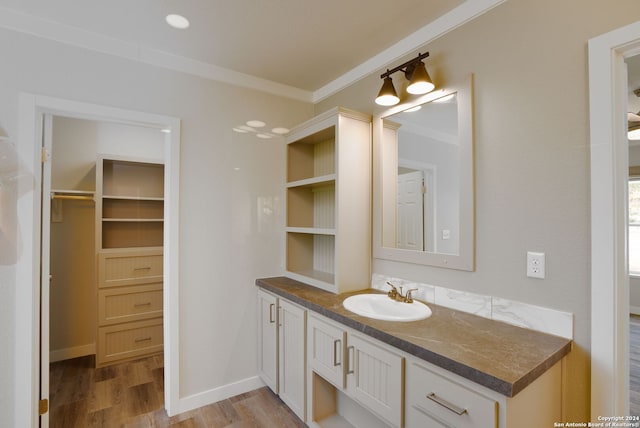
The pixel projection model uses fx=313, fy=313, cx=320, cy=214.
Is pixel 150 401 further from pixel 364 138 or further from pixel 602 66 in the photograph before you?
pixel 602 66

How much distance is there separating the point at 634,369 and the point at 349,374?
2982 mm

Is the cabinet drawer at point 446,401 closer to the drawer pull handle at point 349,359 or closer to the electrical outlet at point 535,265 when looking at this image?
the drawer pull handle at point 349,359

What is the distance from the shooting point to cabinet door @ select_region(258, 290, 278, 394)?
229cm

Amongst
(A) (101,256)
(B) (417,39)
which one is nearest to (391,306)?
(B) (417,39)

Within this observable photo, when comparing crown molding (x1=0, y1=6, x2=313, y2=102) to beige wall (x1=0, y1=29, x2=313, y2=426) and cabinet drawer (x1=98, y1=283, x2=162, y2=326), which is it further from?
cabinet drawer (x1=98, y1=283, x2=162, y2=326)

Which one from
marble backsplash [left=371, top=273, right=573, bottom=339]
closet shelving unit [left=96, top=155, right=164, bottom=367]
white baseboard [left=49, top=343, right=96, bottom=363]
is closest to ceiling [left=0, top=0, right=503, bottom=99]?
closet shelving unit [left=96, top=155, right=164, bottom=367]

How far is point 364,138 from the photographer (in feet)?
7.28

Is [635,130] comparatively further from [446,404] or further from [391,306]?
[446,404]

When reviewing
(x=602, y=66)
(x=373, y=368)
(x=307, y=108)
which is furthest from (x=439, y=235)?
(x=307, y=108)

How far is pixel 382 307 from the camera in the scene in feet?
6.34

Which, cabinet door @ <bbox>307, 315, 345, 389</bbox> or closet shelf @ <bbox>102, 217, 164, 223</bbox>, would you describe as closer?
cabinet door @ <bbox>307, 315, 345, 389</bbox>

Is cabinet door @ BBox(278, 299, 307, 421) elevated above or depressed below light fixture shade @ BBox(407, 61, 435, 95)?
below

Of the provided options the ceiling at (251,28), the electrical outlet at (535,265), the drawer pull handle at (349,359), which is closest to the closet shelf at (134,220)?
the ceiling at (251,28)

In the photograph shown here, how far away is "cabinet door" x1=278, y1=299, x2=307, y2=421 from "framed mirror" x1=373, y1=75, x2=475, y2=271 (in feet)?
2.35
